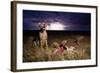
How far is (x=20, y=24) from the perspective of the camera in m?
1.91

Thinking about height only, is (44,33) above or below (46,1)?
below

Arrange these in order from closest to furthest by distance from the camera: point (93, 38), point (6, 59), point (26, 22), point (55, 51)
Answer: point (6, 59) < point (26, 22) < point (55, 51) < point (93, 38)

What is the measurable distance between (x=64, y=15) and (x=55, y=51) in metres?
0.35

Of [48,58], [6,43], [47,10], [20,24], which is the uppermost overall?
[47,10]

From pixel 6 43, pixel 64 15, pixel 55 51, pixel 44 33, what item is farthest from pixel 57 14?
pixel 6 43

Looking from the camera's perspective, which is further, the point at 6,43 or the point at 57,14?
the point at 57,14

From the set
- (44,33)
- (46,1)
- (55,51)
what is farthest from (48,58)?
(46,1)

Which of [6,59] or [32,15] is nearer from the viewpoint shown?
[6,59]

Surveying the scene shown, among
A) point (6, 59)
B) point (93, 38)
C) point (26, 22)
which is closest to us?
point (6, 59)

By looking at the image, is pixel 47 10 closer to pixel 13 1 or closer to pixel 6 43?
pixel 13 1

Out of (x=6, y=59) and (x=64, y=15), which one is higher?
(x=64, y=15)

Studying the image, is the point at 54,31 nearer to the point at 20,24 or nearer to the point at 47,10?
the point at 47,10

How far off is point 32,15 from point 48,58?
42cm

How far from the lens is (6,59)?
1812mm
